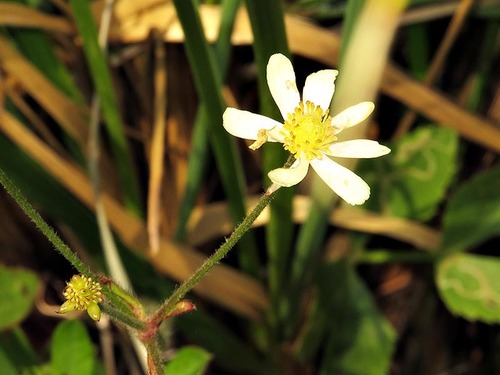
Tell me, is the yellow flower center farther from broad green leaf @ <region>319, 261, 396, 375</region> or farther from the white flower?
broad green leaf @ <region>319, 261, 396, 375</region>

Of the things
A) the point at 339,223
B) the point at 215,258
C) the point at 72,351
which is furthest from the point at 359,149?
the point at 339,223

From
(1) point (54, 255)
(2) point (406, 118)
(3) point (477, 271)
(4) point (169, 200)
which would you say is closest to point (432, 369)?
(3) point (477, 271)

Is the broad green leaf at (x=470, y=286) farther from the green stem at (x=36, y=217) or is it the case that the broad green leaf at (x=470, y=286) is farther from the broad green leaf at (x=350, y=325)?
the green stem at (x=36, y=217)

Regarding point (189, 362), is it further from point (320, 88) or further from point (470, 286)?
point (470, 286)

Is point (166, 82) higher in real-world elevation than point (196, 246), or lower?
higher

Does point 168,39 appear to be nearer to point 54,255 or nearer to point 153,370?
point 54,255

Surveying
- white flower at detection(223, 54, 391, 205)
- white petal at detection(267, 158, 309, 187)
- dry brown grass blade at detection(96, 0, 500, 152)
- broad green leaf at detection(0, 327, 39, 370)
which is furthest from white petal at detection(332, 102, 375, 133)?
broad green leaf at detection(0, 327, 39, 370)
